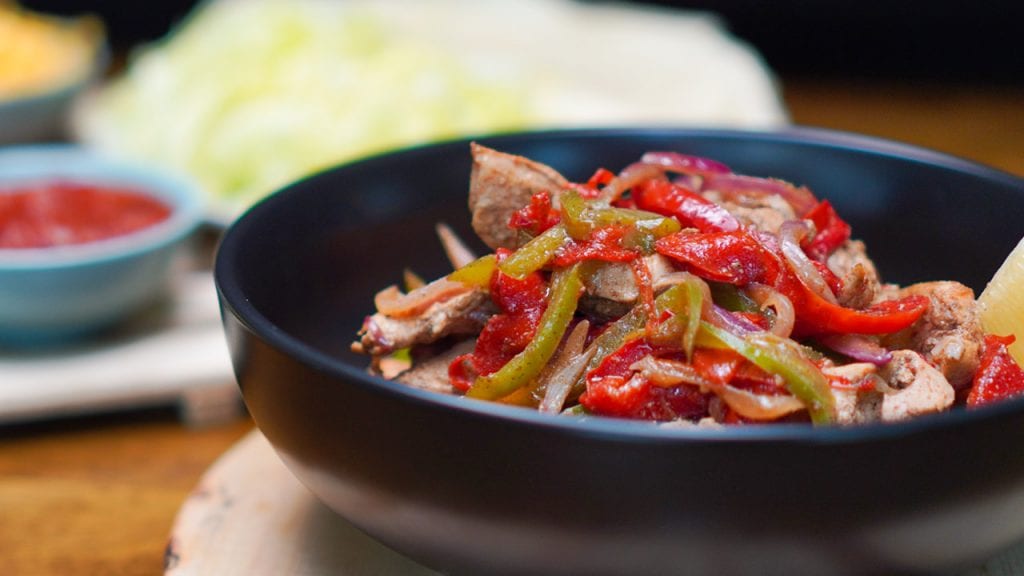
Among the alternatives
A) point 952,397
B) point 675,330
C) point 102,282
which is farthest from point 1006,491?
point 102,282

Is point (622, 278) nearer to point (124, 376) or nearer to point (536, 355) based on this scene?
point (536, 355)

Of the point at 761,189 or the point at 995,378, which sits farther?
the point at 761,189

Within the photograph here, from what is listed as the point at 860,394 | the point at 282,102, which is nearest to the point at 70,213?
the point at 282,102

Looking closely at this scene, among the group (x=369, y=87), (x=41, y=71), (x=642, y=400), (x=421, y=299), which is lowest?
(x=41, y=71)

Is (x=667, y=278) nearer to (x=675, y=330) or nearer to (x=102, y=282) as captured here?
(x=675, y=330)

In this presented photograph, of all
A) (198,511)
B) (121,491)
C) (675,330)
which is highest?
(675,330)

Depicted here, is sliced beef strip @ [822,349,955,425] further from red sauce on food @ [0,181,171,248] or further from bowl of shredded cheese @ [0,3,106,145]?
bowl of shredded cheese @ [0,3,106,145]
